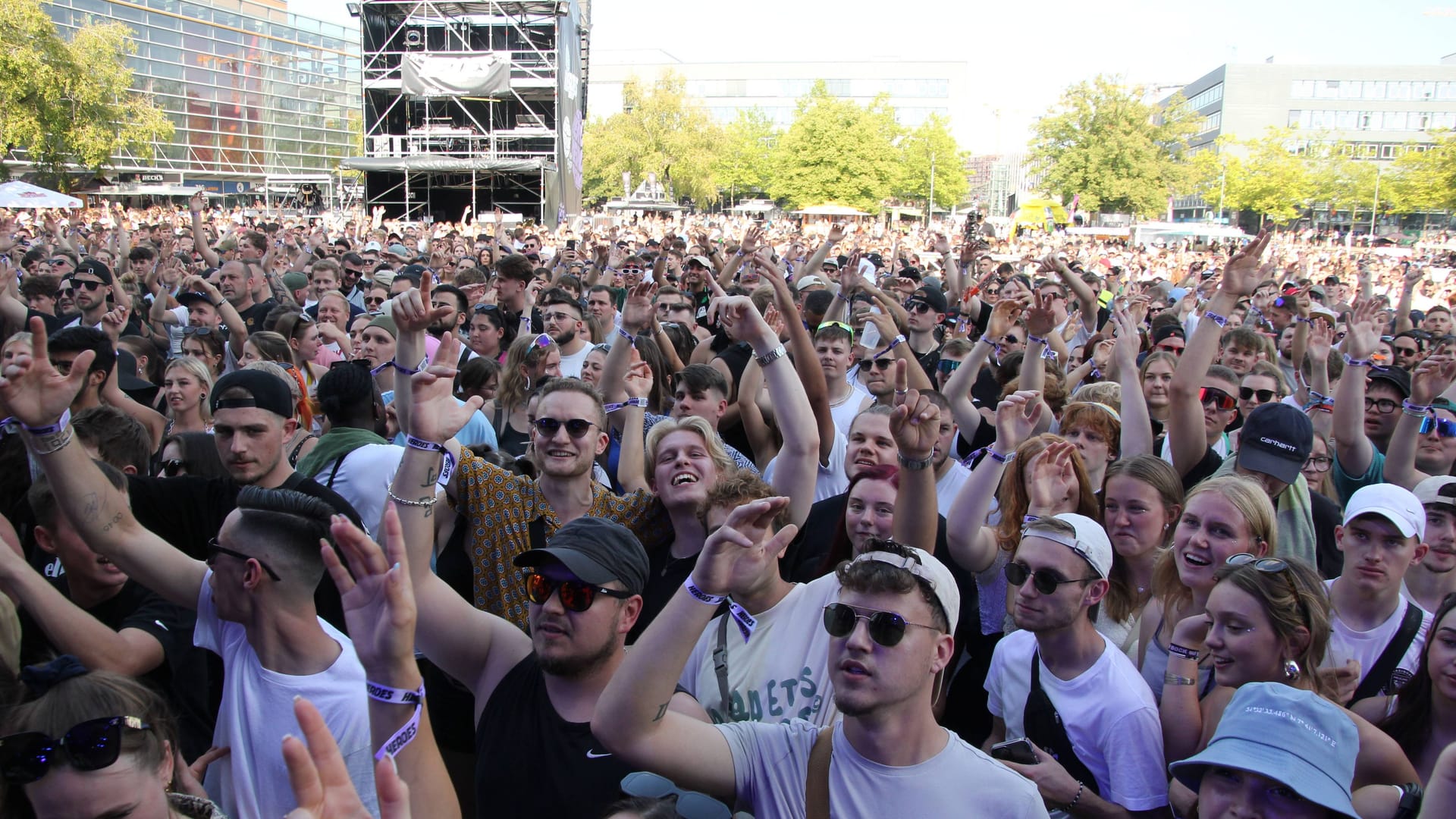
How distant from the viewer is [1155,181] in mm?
51781

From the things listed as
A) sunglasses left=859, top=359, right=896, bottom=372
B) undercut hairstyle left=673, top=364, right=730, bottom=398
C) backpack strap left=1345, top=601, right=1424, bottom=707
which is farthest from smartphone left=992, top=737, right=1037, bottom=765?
sunglasses left=859, top=359, right=896, bottom=372

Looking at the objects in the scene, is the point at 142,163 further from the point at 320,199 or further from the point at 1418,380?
the point at 1418,380

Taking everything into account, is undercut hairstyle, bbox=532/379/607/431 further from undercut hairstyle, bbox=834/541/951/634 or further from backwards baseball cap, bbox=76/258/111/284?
backwards baseball cap, bbox=76/258/111/284

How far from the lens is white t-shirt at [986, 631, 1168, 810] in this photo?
260cm

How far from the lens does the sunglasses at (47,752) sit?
2.05m

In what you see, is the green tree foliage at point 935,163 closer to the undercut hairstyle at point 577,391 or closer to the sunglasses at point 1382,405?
the sunglasses at point 1382,405

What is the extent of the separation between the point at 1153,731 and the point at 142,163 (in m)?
57.4

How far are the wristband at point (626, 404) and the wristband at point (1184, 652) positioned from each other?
2635 millimetres

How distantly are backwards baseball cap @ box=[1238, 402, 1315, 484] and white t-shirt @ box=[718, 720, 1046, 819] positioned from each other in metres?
2.27

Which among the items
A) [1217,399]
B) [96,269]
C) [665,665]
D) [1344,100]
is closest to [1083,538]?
[665,665]

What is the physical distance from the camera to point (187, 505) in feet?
11.7

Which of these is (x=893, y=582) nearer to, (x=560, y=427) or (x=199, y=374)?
(x=560, y=427)

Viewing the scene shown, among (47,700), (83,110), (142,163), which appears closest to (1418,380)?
(47,700)

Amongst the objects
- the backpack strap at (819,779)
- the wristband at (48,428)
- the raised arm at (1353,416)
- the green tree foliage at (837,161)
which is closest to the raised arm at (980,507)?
the backpack strap at (819,779)
